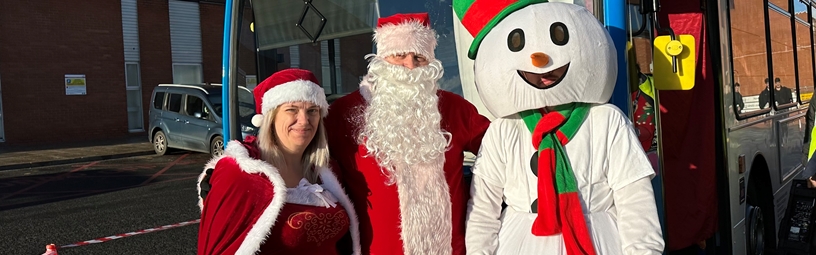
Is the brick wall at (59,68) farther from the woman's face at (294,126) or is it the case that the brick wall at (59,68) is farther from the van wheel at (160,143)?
the woman's face at (294,126)

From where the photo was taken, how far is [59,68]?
19141 mm

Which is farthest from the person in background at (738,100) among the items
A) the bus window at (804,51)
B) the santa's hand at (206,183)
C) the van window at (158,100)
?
the van window at (158,100)

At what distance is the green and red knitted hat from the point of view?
253cm

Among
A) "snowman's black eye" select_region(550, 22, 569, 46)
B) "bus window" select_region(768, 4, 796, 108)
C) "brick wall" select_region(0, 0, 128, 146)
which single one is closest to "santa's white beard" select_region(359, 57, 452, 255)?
"snowman's black eye" select_region(550, 22, 569, 46)

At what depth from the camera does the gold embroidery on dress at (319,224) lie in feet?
8.64

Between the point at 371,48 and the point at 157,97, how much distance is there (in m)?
13.2

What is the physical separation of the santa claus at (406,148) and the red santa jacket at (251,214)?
22cm

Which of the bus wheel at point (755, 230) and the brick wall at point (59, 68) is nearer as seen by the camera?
the bus wheel at point (755, 230)

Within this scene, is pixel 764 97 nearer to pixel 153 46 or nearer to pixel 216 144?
pixel 216 144

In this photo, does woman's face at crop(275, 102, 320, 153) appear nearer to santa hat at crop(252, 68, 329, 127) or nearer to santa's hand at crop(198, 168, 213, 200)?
santa hat at crop(252, 68, 329, 127)

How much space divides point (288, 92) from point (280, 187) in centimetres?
39

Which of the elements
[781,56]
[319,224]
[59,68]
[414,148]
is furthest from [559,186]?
[59,68]

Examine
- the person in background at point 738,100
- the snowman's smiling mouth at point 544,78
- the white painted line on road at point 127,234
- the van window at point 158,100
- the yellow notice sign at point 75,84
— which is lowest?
the white painted line on road at point 127,234

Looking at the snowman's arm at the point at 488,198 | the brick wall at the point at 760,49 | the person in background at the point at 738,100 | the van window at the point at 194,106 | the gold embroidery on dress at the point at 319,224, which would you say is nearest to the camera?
the snowman's arm at the point at 488,198
